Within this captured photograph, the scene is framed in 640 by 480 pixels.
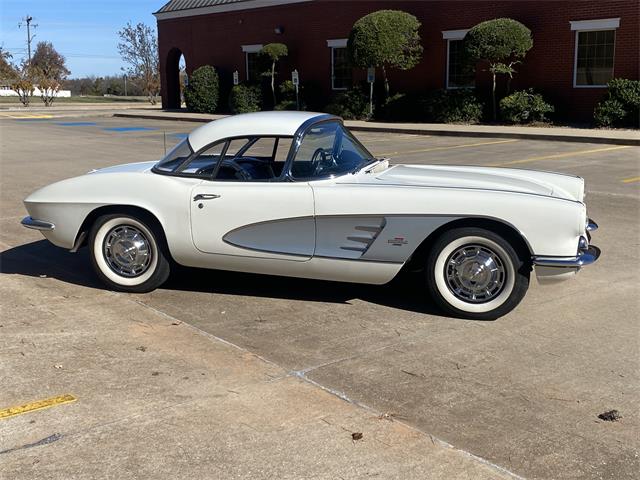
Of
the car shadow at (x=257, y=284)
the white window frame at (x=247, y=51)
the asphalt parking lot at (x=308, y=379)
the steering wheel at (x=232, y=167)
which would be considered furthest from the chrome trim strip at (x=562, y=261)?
the white window frame at (x=247, y=51)

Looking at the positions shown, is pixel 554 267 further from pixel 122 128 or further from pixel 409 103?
pixel 122 128

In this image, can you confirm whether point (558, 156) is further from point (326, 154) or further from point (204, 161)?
point (204, 161)

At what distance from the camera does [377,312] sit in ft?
16.4

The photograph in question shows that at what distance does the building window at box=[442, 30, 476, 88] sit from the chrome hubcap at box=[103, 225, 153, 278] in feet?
67.1

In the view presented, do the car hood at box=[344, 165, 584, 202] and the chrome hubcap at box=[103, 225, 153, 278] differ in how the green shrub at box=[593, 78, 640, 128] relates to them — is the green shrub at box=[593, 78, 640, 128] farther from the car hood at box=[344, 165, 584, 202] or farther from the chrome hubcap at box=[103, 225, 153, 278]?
the chrome hubcap at box=[103, 225, 153, 278]

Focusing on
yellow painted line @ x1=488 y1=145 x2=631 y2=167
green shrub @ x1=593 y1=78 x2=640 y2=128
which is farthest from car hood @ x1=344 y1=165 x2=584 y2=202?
green shrub @ x1=593 y1=78 x2=640 y2=128

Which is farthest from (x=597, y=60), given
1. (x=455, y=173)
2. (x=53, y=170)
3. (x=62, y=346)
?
(x=62, y=346)

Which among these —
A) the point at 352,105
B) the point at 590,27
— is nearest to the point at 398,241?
the point at 590,27

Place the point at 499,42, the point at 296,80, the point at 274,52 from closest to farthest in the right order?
1. the point at 499,42
2. the point at 296,80
3. the point at 274,52

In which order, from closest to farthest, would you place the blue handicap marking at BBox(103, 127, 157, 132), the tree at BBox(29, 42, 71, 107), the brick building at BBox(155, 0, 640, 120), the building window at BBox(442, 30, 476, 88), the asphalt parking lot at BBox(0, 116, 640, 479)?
the asphalt parking lot at BBox(0, 116, 640, 479)
the brick building at BBox(155, 0, 640, 120)
the building window at BBox(442, 30, 476, 88)
the blue handicap marking at BBox(103, 127, 157, 132)
the tree at BBox(29, 42, 71, 107)

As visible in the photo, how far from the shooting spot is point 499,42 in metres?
21.3

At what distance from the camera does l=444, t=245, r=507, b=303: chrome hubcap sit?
473cm

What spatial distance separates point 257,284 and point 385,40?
64.6ft

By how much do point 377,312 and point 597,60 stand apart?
1924cm
